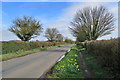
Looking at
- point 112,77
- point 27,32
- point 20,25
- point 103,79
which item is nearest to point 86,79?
point 103,79

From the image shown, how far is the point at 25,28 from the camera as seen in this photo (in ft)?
73.3

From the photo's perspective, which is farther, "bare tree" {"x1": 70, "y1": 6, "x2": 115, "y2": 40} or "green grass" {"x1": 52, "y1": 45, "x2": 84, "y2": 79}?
"bare tree" {"x1": 70, "y1": 6, "x2": 115, "y2": 40}

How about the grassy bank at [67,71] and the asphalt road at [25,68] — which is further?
the asphalt road at [25,68]

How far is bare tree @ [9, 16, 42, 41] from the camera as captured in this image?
22.7 meters

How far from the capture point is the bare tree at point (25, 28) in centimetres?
2267

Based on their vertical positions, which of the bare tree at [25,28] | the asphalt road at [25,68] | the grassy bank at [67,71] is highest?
the bare tree at [25,28]

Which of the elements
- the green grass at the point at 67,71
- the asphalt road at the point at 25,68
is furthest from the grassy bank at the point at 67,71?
the asphalt road at the point at 25,68

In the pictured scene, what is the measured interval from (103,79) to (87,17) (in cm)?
1823

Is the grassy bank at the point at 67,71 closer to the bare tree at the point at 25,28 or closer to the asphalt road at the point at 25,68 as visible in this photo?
the asphalt road at the point at 25,68

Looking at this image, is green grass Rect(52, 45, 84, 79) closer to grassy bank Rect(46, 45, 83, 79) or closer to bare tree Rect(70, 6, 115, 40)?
grassy bank Rect(46, 45, 83, 79)

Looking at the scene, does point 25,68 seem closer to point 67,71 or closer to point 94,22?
point 67,71

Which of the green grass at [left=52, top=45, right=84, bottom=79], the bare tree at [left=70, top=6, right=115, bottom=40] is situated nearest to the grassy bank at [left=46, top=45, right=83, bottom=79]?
the green grass at [left=52, top=45, right=84, bottom=79]

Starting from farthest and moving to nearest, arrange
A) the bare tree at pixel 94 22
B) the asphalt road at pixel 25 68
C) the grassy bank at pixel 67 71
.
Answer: the bare tree at pixel 94 22
the asphalt road at pixel 25 68
the grassy bank at pixel 67 71

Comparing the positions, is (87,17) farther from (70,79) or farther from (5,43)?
(70,79)
